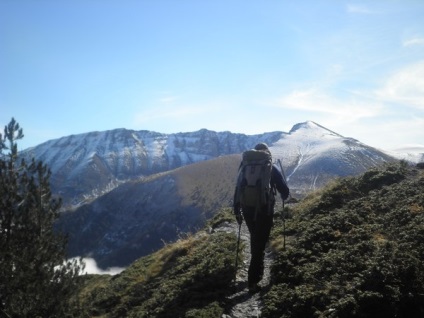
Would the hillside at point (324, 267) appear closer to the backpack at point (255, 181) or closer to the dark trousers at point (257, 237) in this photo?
the dark trousers at point (257, 237)

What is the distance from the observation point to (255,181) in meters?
11.2

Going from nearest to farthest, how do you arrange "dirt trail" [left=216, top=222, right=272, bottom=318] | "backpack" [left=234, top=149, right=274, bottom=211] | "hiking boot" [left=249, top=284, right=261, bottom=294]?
1. "dirt trail" [left=216, top=222, right=272, bottom=318]
2. "hiking boot" [left=249, top=284, right=261, bottom=294]
3. "backpack" [left=234, top=149, right=274, bottom=211]

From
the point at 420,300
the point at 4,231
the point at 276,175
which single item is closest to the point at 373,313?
the point at 420,300

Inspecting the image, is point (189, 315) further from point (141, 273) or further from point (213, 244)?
point (141, 273)

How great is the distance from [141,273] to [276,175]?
8276 mm

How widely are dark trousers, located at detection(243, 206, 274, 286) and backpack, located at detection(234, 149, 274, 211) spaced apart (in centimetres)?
23

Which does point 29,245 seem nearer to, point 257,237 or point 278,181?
point 257,237

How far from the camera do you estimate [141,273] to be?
16.8 meters

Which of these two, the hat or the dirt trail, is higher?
the hat

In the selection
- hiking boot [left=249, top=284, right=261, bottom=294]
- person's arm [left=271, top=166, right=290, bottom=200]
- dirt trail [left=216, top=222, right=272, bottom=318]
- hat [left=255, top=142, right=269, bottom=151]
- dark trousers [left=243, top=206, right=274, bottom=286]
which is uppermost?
hat [left=255, top=142, right=269, bottom=151]

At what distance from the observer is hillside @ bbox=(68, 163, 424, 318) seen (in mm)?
7777

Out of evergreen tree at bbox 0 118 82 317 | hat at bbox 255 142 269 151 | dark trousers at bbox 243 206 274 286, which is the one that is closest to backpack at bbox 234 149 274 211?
dark trousers at bbox 243 206 274 286

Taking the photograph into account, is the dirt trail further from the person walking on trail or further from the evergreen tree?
the evergreen tree

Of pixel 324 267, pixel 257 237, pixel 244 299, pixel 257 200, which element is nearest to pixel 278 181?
pixel 257 200
